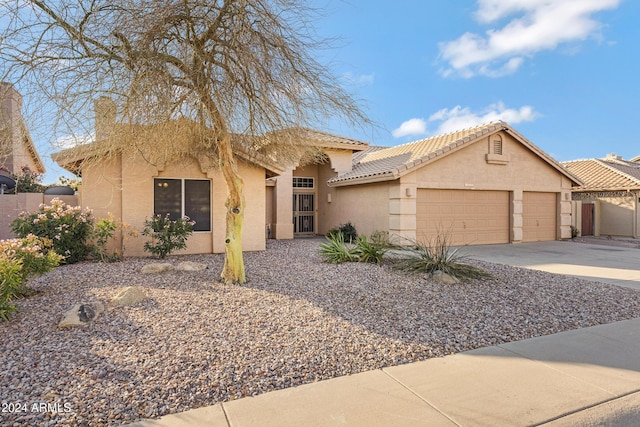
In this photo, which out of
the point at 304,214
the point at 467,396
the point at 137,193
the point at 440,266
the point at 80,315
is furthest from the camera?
the point at 304,214

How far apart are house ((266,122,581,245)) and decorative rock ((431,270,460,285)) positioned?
20.4 ft

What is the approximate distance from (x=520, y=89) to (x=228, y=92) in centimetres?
1733

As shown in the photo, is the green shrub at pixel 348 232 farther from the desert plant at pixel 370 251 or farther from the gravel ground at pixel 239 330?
the gravel ground at pixel 239 330

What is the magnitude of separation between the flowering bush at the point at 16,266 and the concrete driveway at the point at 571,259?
11274 millimetres

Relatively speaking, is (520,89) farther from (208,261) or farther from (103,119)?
(103,119)

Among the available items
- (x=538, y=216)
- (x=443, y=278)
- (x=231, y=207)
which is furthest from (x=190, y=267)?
(x=538, y=216)

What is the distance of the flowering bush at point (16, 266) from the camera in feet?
16.7

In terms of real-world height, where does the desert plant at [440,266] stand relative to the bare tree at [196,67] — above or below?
below

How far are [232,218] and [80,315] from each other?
3341mm

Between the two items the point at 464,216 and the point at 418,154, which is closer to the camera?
the point at 464,216

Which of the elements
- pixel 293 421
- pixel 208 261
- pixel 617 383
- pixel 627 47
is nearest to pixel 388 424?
pixel 293 421

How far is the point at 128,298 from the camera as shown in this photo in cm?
584

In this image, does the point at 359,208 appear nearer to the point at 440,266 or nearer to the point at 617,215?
the point at 440,266

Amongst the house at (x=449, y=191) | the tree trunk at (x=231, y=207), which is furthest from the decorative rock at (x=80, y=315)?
the house at (x=449, y=191)
